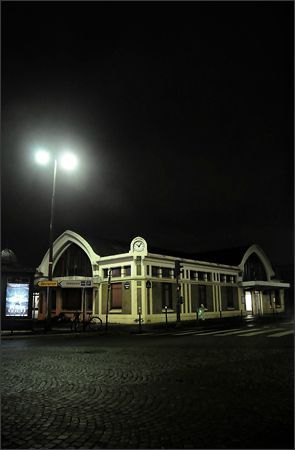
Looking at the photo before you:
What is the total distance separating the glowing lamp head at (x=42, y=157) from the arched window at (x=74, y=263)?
15.9 meters

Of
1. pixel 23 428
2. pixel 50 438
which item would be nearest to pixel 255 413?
pixel 50 438

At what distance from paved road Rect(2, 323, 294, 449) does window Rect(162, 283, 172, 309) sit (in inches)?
825

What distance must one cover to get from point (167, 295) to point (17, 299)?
47.5 feet

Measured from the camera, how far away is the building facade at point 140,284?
29500 millimetres

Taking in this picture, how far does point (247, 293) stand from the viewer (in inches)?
1790

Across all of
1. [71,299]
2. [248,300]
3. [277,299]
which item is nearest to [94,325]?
[71,299]

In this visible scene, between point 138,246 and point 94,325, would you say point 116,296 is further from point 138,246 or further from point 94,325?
point 138,246

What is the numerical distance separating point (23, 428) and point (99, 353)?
7.43 meters

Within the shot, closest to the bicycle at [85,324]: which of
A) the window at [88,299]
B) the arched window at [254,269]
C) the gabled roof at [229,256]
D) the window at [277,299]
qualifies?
the window at [88,299]

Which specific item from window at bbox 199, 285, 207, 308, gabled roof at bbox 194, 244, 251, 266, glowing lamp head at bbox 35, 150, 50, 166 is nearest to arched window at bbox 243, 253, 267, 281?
gabled roof at bbox 194, 244, 251, 266

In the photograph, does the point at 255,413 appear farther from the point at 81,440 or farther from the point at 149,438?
the point at 81,440

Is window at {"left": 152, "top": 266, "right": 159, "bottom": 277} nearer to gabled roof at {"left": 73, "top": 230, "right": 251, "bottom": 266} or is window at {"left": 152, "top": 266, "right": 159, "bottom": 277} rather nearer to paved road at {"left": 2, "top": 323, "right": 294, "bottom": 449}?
gabled roof at {"left": 73, "top": 230, "right": 251, "bottom": 266}

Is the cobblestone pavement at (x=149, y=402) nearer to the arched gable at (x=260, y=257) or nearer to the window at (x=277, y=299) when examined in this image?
the arched gable at (x=260, y=257)

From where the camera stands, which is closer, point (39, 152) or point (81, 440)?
point (81, 440)
